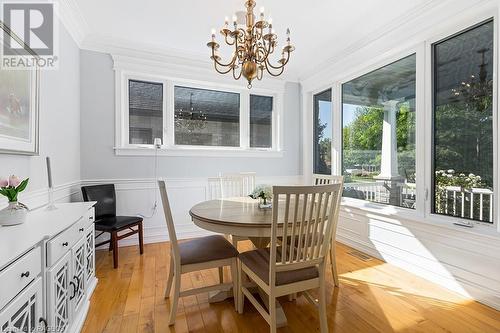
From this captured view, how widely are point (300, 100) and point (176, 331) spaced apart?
3.87 m

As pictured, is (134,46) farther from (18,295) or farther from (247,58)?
(18,295)

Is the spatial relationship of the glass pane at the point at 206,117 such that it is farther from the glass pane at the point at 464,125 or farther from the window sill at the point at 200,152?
the glass pane at the point at 464,125

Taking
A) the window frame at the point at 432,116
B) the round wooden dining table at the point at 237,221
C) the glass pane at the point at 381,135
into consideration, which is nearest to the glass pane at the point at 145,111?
the round wooden dining table at the point at 237,221

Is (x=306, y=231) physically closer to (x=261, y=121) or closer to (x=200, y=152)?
(x=200, y=152)

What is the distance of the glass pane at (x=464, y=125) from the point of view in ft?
6.61

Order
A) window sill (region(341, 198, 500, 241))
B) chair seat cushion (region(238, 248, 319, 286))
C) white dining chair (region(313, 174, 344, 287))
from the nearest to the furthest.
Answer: chair seat cushion (region(238, 248, 319, 286)) → window sill (region(341, 198, 500, 241)) → white dining chair (region(313, 174, 344, 287))

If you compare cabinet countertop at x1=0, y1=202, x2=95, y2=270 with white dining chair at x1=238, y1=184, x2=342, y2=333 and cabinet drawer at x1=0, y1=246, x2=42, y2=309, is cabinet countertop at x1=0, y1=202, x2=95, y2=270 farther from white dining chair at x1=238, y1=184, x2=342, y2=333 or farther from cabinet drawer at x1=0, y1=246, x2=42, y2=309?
white dining chair at x1=238, y1=184, x2=342, y2=333

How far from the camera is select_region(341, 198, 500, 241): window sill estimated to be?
77.9 inches

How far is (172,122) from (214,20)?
150cm

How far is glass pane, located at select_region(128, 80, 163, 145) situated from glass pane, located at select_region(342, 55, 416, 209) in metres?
2.73

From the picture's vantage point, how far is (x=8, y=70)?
61.7 inches

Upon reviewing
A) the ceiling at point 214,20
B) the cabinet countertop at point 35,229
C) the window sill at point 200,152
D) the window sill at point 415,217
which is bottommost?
the window sill at point 415,217

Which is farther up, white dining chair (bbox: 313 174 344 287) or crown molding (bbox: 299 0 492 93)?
crown molding (bbox: 299 0 492 93)

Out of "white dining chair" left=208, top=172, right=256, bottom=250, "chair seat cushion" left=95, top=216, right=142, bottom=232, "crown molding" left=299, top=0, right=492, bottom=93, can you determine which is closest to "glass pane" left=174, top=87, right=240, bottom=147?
"white dining chair" left=208, top=172, right=256, bottom=250
